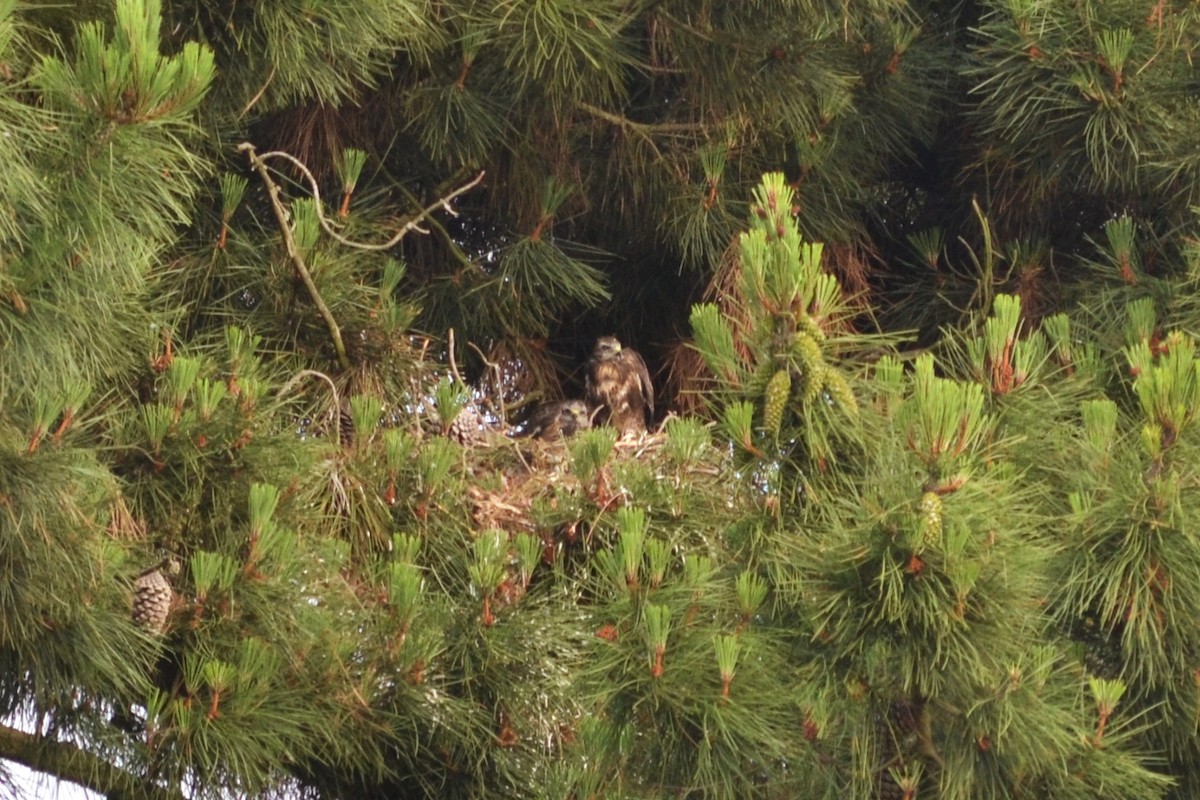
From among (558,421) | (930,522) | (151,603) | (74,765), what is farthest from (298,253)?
(930,522)

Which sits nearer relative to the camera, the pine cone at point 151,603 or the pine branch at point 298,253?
the pine cone at point 151,603

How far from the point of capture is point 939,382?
3781mm

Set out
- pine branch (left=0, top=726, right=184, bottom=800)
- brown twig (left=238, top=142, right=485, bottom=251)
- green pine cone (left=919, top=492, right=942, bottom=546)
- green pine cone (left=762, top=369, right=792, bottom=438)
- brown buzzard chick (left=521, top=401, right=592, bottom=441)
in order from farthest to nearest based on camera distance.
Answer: brown buzzard chick (left=521, top=401, right=592, bottom=441) → brown twig (left=238, top=142, right=485, bottom=251) → pine branch (left=0, top=726, right=184, bottom=800) → green pine cone (left=762, top=369, right=792, bottom=438) → green pine cone (left=919, top=492, right=942, bottom=546)

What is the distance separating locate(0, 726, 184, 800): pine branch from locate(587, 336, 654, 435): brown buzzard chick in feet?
8.92

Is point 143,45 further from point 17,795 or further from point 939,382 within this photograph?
point 17,795

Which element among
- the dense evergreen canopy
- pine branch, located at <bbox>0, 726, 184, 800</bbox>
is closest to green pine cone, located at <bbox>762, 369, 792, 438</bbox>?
the dense evergreen canopy

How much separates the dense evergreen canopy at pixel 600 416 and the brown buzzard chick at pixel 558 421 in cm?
10

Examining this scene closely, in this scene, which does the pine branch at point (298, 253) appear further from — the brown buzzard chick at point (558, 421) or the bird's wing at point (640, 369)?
the bird's wing at point (640, 369)

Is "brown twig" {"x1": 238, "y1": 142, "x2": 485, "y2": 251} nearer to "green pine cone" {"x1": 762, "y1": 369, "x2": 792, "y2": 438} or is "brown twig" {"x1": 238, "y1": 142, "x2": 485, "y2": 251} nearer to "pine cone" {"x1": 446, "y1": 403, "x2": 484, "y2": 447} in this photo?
"pine cone" {"x1": 446, "y1": 403, "x2": 484, "y2": 447}

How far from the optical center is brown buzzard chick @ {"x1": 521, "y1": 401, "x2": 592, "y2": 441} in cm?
746

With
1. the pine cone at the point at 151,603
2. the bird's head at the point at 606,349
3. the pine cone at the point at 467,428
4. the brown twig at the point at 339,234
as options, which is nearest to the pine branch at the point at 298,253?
the brown twig at the point at 339,234

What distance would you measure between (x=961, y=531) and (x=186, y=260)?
9.92 ft

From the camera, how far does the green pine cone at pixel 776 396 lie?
12.9 ft

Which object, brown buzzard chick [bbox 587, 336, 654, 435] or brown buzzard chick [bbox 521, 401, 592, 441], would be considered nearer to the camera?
brown buzzard chick [bbox 521, 401, 592, 441]
